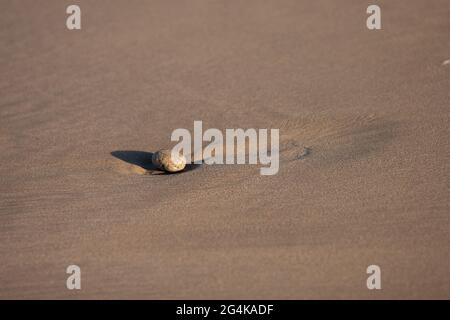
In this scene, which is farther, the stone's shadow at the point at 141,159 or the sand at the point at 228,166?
the stone's shadow at the point at 141,159

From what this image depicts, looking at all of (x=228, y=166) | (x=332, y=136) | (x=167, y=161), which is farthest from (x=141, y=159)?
(x=332, y=136)

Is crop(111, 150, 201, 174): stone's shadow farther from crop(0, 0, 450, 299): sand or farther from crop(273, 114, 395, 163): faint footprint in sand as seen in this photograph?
crop(273, 114, 395, 163): faint footprint in sand

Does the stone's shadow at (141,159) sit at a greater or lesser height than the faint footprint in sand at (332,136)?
lesser

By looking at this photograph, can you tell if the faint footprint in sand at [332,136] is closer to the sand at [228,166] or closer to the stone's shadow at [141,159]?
the sand at [228,166]

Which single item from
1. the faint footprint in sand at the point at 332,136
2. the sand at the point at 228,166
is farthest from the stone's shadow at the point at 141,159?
the faint footprint in sand at the point at 332,136
